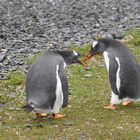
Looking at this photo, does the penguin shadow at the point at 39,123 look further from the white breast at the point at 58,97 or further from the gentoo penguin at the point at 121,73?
the gentoo penguin at the point at 121,73

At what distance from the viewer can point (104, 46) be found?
9.91 metres

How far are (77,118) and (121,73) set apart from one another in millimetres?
1152

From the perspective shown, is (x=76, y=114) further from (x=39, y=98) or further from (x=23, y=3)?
(x=23, y=3)

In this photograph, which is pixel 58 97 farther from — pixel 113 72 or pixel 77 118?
pixel 113 72

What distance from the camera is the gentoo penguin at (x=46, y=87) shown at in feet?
28.6

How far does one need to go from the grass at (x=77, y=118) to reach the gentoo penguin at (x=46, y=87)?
0.82 ft

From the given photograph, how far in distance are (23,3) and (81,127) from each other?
540 inches

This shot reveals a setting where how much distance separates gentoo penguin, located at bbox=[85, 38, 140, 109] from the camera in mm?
9664

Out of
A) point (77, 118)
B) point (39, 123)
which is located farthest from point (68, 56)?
point (39, 123)

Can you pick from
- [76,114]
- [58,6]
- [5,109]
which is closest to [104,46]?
[76,114]

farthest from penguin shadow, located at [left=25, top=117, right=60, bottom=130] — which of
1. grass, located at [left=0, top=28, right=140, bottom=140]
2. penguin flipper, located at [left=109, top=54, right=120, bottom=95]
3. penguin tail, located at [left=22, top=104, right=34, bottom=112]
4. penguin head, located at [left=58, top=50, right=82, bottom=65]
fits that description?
penguin flipper, located at [left=109, top=54, right=120, bottom=95]

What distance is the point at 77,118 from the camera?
9180mm

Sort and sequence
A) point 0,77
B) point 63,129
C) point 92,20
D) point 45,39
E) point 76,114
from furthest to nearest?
point 92,20 → point 45,39 → point 0,77 → point 76,114 → point 63,129

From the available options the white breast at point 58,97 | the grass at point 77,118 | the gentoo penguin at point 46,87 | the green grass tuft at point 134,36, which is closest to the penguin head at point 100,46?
the grass at point 77,118
